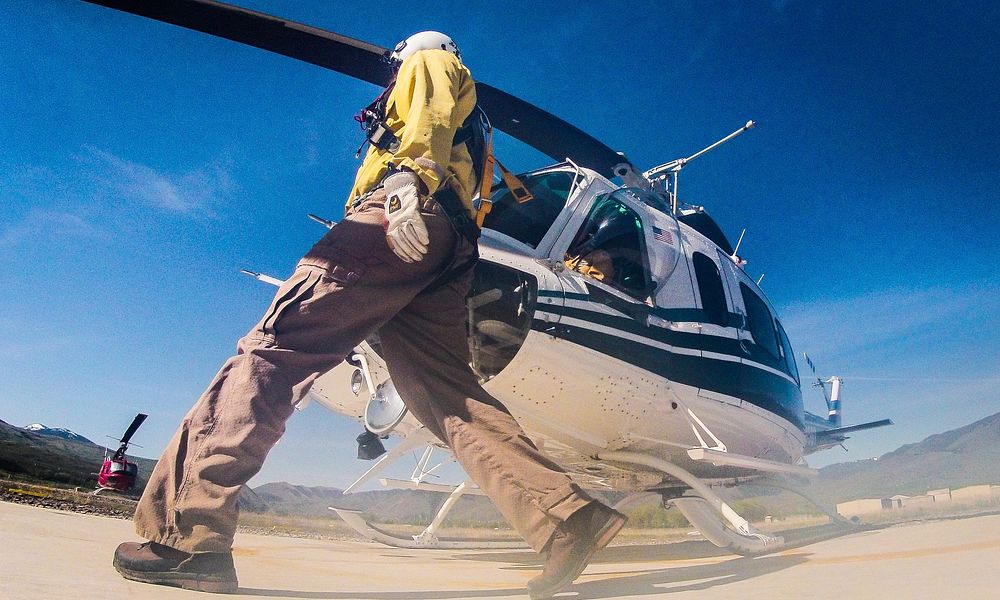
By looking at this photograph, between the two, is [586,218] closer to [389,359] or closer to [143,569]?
[389,359]

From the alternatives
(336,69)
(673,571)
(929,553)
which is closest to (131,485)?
(336,69)

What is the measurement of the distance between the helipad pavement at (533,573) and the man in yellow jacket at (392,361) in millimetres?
198

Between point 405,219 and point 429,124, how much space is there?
0.35 m

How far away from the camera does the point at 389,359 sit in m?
2.22

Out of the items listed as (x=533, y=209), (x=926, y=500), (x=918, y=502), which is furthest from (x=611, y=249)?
(x=918, y=502)

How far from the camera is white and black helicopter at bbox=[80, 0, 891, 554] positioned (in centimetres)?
314

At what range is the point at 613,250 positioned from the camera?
3814 millimetres

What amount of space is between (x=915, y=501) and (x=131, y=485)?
16.4 m

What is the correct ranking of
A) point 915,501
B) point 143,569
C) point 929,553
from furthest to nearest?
1. point 915,501
2. point 929,553
3. point 143,569

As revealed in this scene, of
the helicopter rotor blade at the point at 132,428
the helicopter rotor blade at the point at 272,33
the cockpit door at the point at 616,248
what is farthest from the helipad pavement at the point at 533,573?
the helicopter rotor blade at the point at 132,428

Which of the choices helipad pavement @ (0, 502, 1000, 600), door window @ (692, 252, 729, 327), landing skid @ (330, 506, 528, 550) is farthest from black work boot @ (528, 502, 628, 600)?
landing skid @ (330, 506, 528, 550)

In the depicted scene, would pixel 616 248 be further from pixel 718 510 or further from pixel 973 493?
pixel 973 493

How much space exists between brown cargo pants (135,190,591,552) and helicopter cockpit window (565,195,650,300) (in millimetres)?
1653

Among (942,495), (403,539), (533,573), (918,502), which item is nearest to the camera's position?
(533,573)
